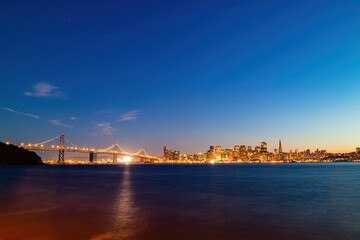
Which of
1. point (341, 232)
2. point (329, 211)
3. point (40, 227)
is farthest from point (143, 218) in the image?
point (329, 211)

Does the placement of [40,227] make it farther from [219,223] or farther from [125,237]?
[219,223]

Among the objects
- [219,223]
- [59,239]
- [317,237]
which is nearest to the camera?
[59,239]

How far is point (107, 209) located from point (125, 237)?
7122 mm

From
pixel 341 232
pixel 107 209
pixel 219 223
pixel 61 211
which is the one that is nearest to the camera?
pixel 341 232

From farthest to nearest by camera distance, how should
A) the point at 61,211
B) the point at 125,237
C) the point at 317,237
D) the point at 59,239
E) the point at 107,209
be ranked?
the point at 107,209
the point at 61,211
the point at 317,237
the point at 125,237
the point at 59,239

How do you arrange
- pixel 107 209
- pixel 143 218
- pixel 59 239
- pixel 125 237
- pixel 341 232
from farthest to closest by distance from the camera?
pixel 107 209 < pixel 143 218 < pixel 341 232 < pixel 125 237 < pixel 59 239

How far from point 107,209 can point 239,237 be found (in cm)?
958

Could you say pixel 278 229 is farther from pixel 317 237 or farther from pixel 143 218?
pixel 143 218

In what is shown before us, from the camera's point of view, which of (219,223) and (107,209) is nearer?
(219,223)

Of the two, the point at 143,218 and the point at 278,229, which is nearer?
the point at 278,229

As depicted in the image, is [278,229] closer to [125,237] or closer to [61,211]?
[125,237]

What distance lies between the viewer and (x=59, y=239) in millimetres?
10266

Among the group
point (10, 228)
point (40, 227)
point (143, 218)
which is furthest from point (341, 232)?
point (10, 228)

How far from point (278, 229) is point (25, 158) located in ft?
428
